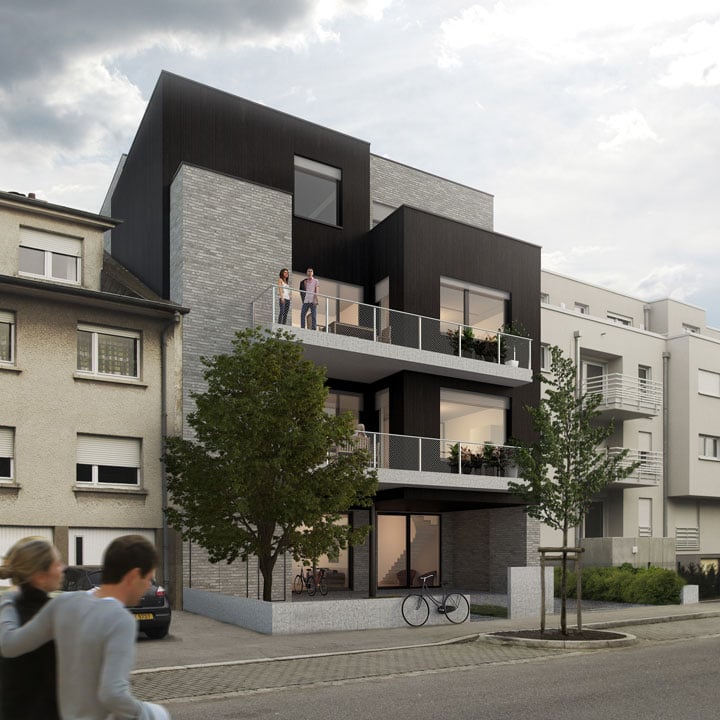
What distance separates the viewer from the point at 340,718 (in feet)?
30.1

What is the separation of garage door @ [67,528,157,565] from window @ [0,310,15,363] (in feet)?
13.7

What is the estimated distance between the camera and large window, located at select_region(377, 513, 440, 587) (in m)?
28.4

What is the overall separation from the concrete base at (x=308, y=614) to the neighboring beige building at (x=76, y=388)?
3580mm

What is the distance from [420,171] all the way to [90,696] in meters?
28.0

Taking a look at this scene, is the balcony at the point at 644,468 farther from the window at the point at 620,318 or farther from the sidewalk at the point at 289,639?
the sidewalk at the point at 289,639

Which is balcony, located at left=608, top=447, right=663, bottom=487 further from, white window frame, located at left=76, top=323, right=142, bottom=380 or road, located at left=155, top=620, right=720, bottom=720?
white window frame, located at left=76, top=323, right=142, bottom=380

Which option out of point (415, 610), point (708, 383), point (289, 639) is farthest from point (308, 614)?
point (708, 383)

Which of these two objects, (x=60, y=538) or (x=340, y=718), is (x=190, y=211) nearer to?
(x=60, y=538)

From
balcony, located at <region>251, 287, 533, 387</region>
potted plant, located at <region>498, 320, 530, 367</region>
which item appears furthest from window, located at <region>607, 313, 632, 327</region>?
potted plant, located at <region>498, 320, 530, 367</region>

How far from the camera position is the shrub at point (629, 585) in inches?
1011

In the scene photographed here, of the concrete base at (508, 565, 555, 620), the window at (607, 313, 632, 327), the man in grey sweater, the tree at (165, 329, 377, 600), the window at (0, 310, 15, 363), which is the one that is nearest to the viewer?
the man in grey sweater

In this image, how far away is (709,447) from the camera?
125 feet

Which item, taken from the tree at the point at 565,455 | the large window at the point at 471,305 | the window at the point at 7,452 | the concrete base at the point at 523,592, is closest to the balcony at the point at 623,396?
the large window at the point at 471,305

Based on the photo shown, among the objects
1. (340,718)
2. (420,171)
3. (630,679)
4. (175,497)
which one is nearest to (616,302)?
(420,171)
